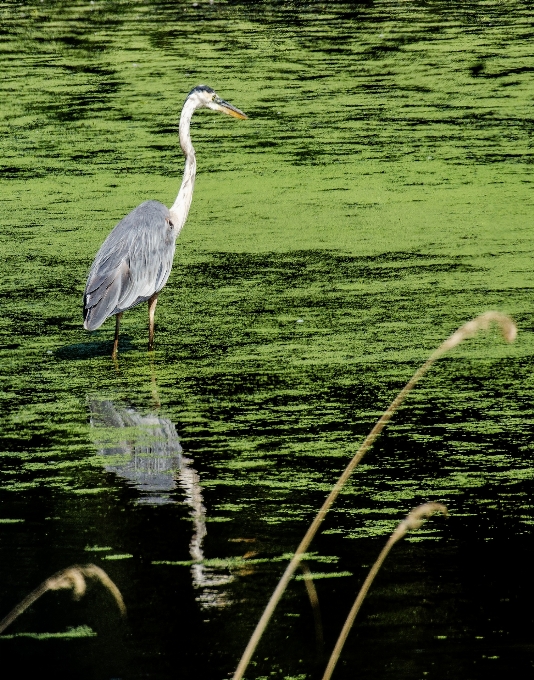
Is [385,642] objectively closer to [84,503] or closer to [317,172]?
[84,503]

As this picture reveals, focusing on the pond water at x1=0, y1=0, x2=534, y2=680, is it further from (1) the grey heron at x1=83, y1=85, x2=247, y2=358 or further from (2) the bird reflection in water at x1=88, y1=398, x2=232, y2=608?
(1) the grey heron at x1=83, y1=85, x2=247, y2=358

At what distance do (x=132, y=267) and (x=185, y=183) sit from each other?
821 mm

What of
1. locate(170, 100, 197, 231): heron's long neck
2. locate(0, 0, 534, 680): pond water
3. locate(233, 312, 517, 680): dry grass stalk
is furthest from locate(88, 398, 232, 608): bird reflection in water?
locate(170, 100, 197, 231): heron's long neck

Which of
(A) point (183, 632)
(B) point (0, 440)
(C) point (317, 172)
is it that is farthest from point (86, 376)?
(C) point (317, 172)

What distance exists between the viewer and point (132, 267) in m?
6.19

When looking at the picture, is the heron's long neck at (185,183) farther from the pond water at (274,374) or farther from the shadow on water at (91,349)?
the shadow on water at (91,349)

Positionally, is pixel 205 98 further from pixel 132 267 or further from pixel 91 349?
pixel 91 349

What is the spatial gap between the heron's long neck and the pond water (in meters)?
0.41

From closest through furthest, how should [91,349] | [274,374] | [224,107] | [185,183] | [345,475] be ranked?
[345,475] < [274,374] < [91,349] < [185,183] < [224,107]

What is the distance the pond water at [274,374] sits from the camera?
10.7 feet

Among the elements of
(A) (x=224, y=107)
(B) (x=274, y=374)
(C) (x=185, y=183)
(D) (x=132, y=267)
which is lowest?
(B) (x=274, y=374)

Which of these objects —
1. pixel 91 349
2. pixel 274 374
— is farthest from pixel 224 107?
pixel 274 374

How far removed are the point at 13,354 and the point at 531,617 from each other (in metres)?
3.27

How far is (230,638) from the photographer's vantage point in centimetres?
311
